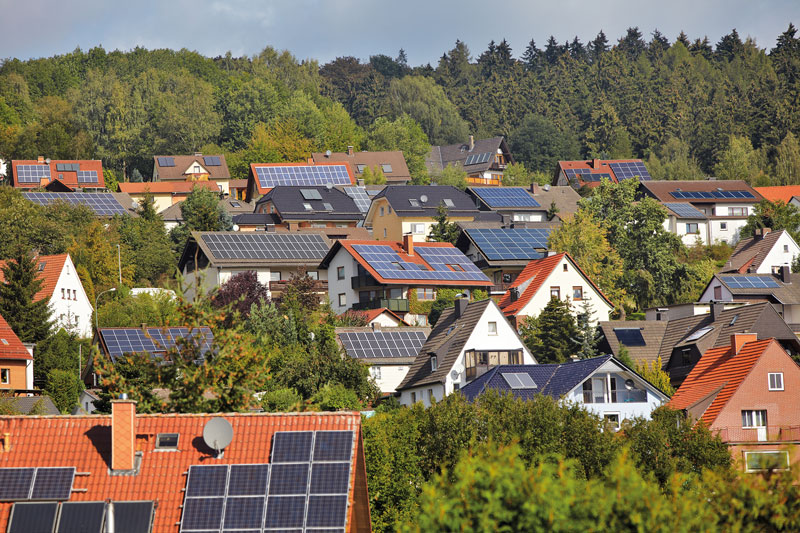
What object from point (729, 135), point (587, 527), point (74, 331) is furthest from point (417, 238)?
point (587, 527)

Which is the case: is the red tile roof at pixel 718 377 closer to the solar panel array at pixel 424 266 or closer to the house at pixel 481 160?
the solar panel array at pixel 424 266

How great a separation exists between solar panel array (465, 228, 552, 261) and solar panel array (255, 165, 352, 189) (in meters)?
30.0

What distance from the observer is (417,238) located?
97.8 metres

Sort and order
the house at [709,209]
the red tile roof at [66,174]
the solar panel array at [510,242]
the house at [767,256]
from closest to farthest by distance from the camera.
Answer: the house at [767,256]
the solar panel array at [510,242]
the house at [709,209]
the red tile roof at [66,174]

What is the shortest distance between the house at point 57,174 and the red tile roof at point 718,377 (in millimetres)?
80341

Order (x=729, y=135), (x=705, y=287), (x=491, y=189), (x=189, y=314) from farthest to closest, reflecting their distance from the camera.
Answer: (x=729, y=135) < (x=491, y=189) < (x=705, y=287) < (x=189, y=314)

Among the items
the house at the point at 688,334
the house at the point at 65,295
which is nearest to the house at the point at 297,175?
the house at the point at 65,295

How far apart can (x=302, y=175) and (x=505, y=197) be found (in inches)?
830

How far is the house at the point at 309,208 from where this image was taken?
102562 mm

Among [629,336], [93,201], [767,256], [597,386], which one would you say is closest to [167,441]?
[597,386]

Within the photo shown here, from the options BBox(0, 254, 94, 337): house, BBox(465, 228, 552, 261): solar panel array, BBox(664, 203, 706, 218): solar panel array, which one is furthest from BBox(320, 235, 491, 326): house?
BBox(664, 203, 706, 218): solar panel array

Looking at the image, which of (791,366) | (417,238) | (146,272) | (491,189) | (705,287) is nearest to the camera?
(791,366)

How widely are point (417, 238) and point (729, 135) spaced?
6086 centimetres

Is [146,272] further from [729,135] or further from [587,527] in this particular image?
[729,135]
